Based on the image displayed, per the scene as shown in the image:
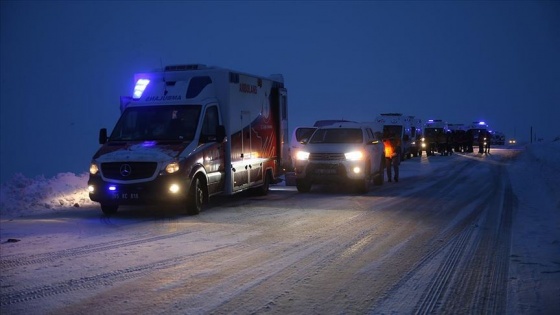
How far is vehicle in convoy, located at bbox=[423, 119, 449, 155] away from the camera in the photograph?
155ft

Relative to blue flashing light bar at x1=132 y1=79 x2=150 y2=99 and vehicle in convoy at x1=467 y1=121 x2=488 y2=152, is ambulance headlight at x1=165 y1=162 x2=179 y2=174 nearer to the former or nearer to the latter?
blue flashing light bar at x1=132 y1=79 x2=150 y2=99

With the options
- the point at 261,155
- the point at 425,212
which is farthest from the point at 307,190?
the point at 425,212

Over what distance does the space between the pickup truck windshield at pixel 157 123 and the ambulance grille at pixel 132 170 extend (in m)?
1.08

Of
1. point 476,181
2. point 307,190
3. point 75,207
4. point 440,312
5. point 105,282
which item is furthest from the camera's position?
point 476,181

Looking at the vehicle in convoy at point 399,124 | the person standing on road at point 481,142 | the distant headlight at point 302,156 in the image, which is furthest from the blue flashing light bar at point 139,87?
the person standing on road at point 481,142

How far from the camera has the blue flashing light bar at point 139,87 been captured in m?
13.4

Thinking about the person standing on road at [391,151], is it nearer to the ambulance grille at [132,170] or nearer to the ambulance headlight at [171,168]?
the ambulance headlight at [171,168]

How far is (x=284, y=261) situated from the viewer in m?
7.54

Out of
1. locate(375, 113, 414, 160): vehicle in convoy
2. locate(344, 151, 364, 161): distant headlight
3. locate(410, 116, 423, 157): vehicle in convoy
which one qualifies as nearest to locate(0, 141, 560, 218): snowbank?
locate(344, 151, 364, 161): distant headlight

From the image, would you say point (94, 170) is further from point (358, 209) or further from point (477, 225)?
point (477, 225)

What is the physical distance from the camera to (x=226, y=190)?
1343cm

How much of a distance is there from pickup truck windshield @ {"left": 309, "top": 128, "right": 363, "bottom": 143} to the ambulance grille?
6949 millimetres

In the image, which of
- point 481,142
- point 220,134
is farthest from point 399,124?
point 220,134

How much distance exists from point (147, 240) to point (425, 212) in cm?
625
